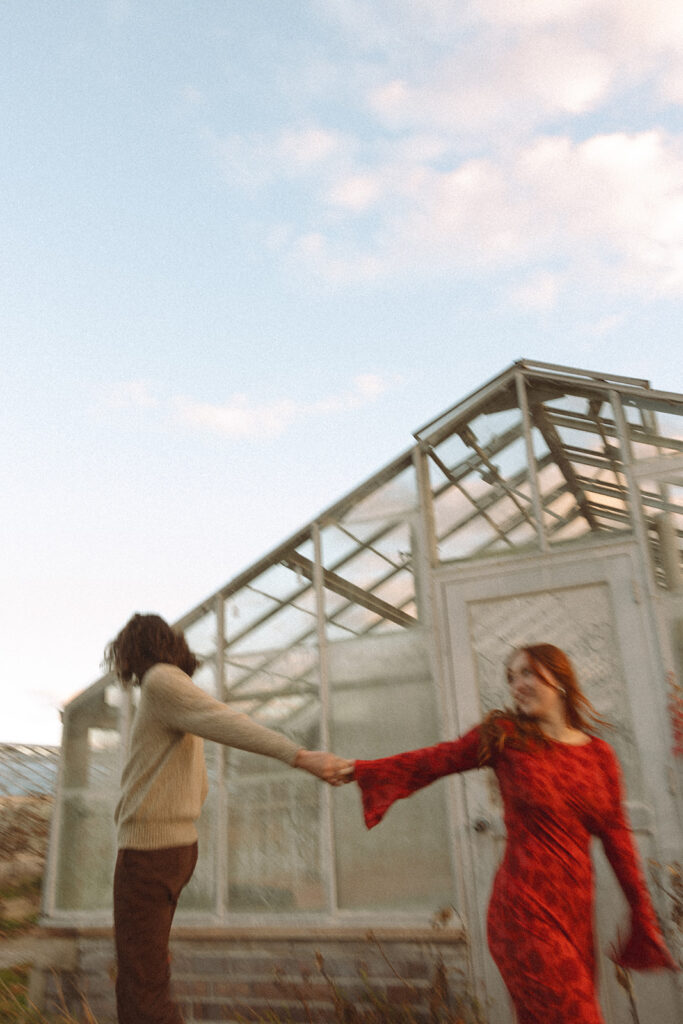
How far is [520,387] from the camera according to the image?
184 inches

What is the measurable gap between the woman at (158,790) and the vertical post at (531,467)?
2.18 meters

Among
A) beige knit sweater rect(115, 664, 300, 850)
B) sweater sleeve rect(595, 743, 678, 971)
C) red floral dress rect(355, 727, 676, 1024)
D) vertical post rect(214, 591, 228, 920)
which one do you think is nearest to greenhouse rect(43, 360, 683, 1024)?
vertical post rect(214, 591, 228, 920)

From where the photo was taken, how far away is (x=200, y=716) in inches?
93.5

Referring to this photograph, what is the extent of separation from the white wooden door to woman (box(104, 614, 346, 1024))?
5.73ft

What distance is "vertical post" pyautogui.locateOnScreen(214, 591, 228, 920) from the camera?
175 inches

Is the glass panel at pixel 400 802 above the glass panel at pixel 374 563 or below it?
below

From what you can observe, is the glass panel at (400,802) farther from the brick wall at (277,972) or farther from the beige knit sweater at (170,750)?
the beige knit sweater at (170,750)

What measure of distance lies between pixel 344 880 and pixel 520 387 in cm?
287

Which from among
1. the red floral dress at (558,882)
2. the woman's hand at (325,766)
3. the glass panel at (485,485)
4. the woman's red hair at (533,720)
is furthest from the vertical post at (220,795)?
the red floral dress at (558,882)

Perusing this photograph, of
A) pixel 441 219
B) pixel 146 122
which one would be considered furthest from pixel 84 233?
pixel 441 219

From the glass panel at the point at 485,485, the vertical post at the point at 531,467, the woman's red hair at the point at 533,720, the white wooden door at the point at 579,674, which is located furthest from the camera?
the glass panel at the point at 485,485

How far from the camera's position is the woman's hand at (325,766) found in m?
2.53

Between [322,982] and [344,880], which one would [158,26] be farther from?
[322,982]

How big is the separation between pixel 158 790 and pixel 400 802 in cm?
215
